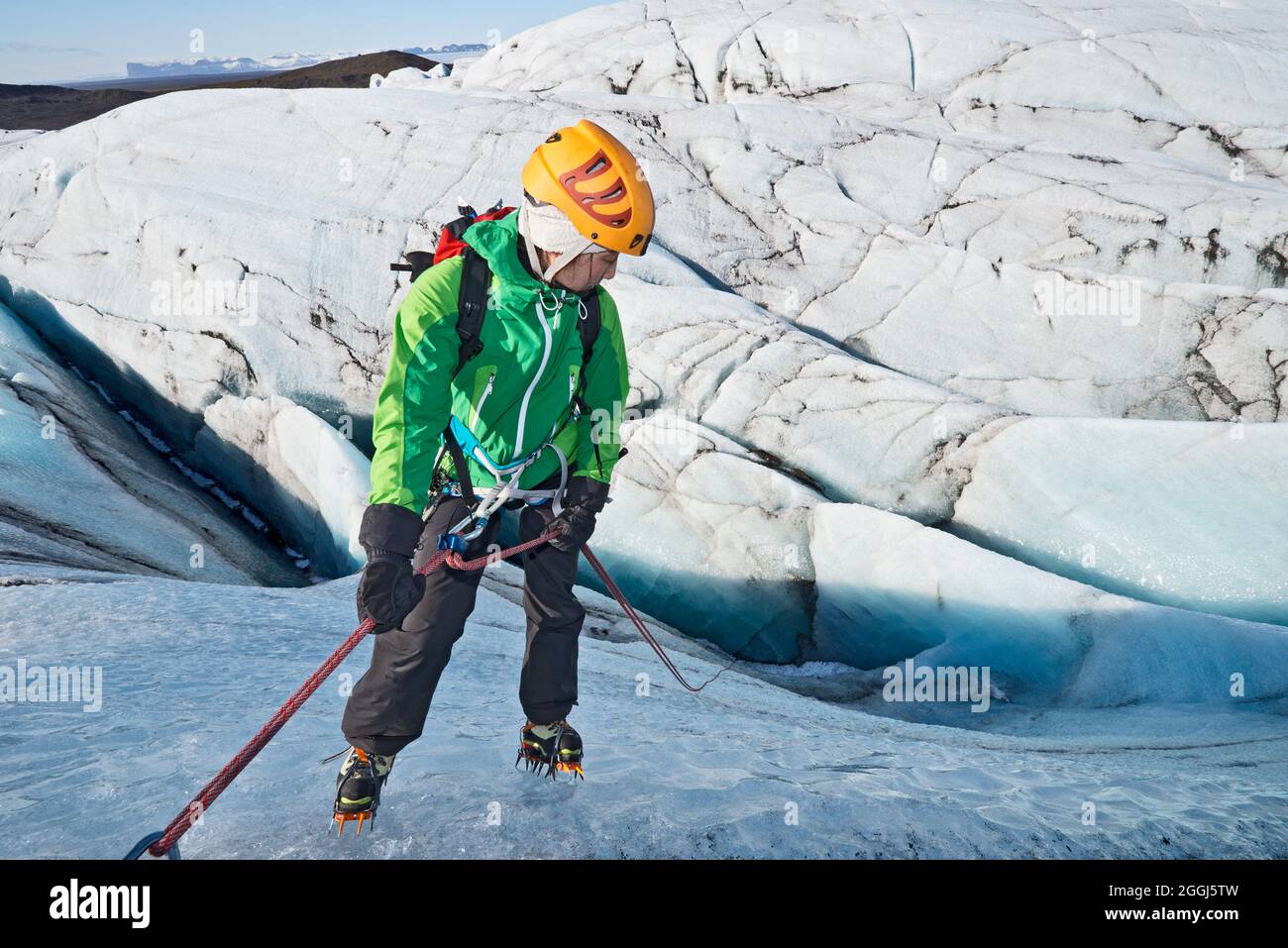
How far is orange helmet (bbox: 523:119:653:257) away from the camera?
2.33m

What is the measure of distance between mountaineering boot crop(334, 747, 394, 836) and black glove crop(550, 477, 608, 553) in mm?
796

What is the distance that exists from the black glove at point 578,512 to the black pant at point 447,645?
0.06 metres

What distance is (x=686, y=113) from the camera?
988cm

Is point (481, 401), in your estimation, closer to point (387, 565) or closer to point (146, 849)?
point (387, 565)

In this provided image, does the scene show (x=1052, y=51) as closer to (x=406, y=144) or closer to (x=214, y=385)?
(x=406, y=144)

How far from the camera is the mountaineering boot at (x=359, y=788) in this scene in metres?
2.20

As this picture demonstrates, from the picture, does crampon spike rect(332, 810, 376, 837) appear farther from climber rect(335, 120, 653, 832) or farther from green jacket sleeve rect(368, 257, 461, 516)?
green jacket sleeve rect(368, 257, 461, 516)

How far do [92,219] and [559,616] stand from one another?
9.02 m

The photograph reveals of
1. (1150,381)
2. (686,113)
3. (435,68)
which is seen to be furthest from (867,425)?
(435,68)

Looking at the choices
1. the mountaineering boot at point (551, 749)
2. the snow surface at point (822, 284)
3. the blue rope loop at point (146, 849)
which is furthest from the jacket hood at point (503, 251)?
the snow surface at point (822, 284)

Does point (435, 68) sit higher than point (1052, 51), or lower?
higher
